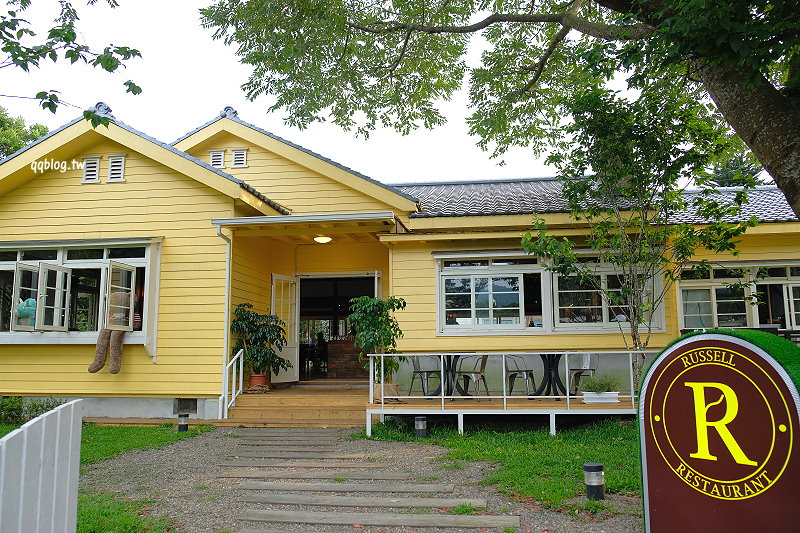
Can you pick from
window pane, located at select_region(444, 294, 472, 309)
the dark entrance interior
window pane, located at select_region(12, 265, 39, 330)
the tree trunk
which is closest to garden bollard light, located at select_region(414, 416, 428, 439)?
window pane, located at select_region(444, 294, 472, 309)

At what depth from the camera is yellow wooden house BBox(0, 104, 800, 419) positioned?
10859mm

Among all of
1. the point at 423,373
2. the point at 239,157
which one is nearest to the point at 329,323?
the point at 239,157

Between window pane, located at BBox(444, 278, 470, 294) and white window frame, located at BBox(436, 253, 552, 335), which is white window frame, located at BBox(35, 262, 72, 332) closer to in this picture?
white window frame, located at BBox(436, 253, 552, 335)

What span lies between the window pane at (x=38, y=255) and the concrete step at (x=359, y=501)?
7495mm

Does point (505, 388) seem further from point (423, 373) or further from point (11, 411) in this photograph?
point (11, 411)

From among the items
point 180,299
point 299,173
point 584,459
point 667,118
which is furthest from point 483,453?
point 299,173

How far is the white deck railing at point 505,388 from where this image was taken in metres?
9.12

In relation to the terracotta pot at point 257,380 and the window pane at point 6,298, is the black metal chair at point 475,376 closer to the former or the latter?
the terracotta pot at point 257,380

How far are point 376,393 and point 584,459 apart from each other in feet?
12.8

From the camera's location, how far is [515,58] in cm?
1263

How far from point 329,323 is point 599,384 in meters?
9.35

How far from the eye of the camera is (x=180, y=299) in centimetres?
1109

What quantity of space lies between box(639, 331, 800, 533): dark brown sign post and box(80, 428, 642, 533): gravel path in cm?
126

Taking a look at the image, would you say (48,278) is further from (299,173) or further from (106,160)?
(299,173)
